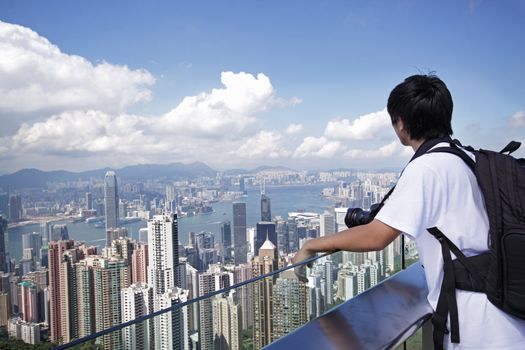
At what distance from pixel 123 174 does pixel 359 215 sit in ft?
71.1

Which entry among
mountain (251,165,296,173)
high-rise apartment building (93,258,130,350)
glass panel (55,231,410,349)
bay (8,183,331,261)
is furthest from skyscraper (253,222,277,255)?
mountain (251,165,296,173)

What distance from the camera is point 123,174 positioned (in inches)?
849

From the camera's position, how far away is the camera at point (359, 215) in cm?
100

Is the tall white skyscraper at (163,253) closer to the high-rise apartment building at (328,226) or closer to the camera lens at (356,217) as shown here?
the high-rise apartment building at (328,226)

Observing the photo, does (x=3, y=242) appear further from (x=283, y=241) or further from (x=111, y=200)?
(x=283, y=241)

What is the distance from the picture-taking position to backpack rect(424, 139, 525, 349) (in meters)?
0.79

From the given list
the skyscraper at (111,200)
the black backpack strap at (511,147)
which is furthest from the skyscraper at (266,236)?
the skyscraper at (111,200)

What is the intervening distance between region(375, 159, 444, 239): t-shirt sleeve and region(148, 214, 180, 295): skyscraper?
10.4 metres

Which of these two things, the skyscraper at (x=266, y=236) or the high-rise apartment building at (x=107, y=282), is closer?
the skyscraper at (x=266, y=236)

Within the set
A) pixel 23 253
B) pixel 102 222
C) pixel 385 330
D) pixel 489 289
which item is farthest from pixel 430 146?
pixel 102 222

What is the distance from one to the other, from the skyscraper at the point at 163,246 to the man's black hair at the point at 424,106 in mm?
10290

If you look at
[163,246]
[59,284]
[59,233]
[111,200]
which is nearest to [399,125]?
[59,284]

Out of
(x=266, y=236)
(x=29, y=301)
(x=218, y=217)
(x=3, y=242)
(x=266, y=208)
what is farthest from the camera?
(x=218, y=217)

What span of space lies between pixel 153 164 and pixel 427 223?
81.4 feet
